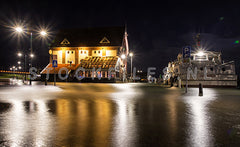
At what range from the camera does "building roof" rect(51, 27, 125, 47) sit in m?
57.9

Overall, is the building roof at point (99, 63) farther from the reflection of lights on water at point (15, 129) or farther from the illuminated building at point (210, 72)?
the reflection of lights on water at point (15, 129)

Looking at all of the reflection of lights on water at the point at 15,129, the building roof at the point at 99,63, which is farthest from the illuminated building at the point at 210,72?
the reflection of lights on water at the point at 15,129

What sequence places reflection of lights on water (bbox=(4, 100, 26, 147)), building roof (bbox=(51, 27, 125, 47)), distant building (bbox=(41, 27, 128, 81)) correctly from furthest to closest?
1. building roof (bbox=(51, 27, 125, 47))
2. distant building (bbox=(41, 27, 128, 81))
3. reflection of lights on water (bbox=(4, 100, 26, 147))

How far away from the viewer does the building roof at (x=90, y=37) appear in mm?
57853

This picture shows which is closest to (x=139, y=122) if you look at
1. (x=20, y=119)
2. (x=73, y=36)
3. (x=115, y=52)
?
(x=20, y=119)

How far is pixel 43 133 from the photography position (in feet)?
16.6

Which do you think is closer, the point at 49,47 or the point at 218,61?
the point at 218,61

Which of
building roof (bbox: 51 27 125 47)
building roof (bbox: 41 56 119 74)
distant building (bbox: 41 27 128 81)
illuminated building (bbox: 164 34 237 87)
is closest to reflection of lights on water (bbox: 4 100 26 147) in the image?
illuminated building (bbox: 164 34 237 87)

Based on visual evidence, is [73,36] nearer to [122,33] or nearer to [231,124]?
[122,33]

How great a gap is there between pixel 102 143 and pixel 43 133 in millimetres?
1701

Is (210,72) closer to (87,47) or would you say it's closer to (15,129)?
(15,129)

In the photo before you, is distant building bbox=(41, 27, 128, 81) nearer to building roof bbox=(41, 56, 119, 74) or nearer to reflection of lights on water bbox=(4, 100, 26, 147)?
building roof bbox=(41, 56, 119, 74)

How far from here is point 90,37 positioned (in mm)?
60562

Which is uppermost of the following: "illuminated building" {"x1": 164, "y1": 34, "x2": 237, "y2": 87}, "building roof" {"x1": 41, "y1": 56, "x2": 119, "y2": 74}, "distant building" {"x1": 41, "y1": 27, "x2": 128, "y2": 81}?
"distant building" {"x1": 41, "y1": 27, "x2": 128, "y2": 81}
